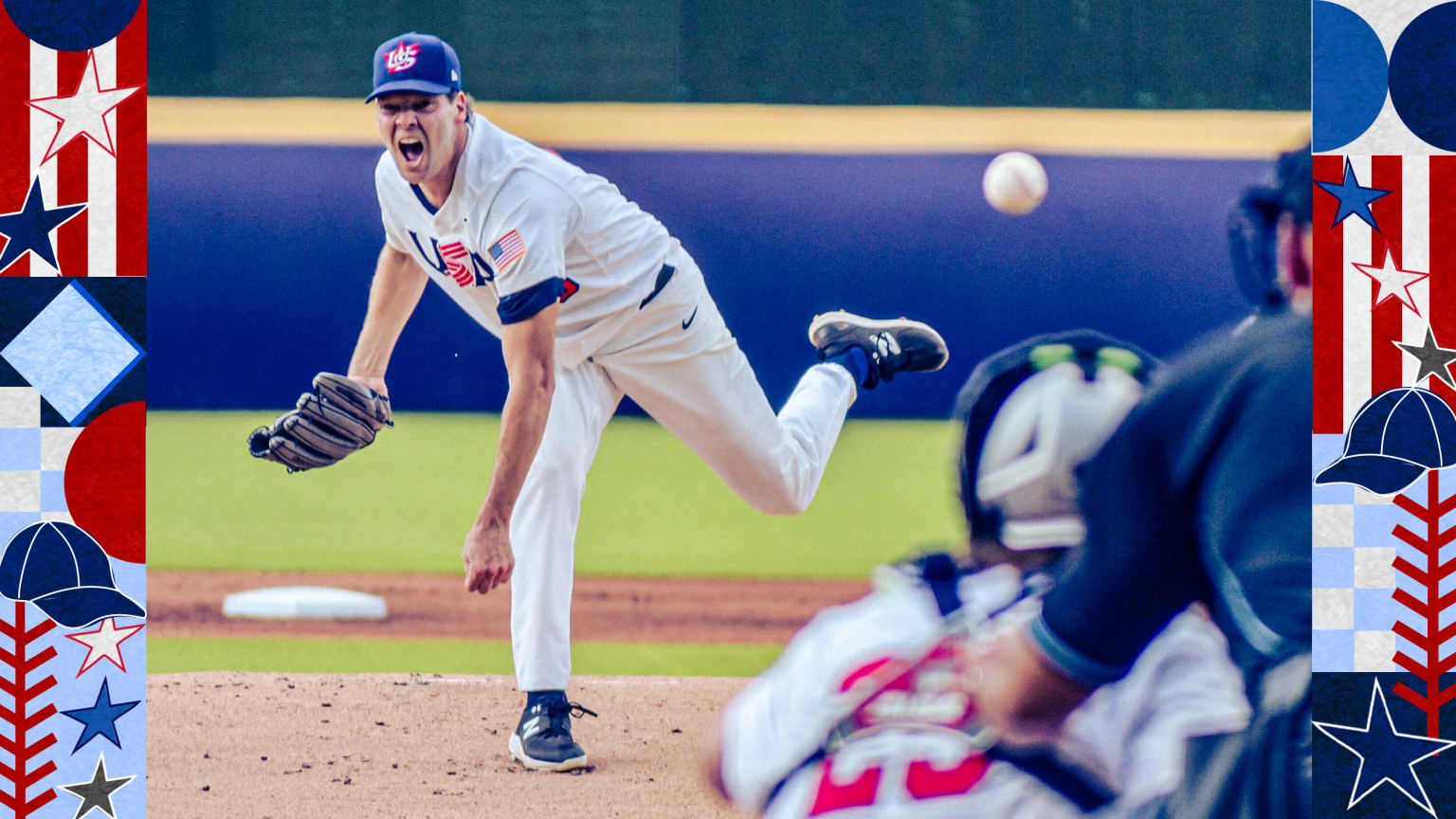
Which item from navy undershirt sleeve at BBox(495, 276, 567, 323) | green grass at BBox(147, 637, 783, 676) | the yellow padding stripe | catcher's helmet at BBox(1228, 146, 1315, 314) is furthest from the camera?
the yellow padding stripe

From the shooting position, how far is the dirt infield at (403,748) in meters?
2.28

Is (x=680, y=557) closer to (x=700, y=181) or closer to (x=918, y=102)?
(x=700, y=181)

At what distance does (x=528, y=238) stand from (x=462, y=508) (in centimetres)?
292

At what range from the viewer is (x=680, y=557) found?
176 inches

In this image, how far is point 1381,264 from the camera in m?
1.59

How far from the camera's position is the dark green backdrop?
323cm

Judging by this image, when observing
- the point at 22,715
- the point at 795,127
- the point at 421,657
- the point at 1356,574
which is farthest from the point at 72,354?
the point at 795,127

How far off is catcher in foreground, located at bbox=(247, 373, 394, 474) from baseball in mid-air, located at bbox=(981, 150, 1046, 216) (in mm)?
2263

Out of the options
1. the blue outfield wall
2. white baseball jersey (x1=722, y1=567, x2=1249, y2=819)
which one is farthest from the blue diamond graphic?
the blue outfield wall

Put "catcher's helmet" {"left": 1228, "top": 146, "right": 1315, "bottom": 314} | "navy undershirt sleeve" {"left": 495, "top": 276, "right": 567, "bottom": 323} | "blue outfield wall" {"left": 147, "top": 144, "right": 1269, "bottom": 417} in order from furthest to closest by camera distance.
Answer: "blue outfield wall" {"left": 147, "top": 144, "right": 1269, "bottom": 417}
"navy undershirt sleeve" {"left": 495, "top": 276, "right": 567, "bottom": 323}
"catcher's helmet" {"left": 1228, "top": 146, "right": 1315, "bottom": 314}

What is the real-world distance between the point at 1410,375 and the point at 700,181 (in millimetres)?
2911

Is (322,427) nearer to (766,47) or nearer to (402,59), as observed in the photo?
(402,59)

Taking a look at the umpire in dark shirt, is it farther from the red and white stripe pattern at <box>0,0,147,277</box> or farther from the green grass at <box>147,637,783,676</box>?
the green grass at <box>147,637,783,676</box>

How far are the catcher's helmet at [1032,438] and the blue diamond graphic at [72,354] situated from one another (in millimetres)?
1136
